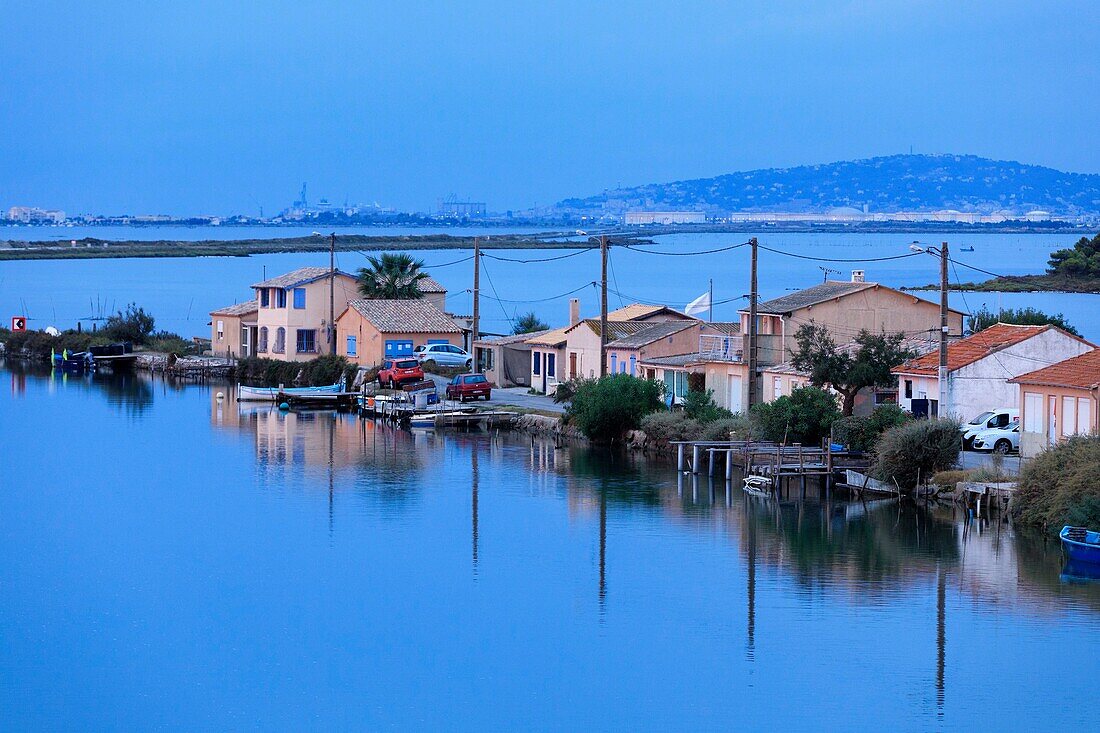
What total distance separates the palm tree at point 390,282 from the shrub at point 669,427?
22771mm

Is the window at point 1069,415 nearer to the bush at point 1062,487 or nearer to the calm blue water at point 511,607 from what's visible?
the bush at point 1062,487

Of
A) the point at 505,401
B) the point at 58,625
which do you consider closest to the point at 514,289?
the point at 505,401

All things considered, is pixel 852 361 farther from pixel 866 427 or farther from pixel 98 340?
pixel 98 340

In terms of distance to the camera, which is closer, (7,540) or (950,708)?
(950,708)

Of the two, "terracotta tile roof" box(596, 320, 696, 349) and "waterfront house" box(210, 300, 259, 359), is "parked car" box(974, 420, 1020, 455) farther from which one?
"waterfront house" box(210, 300, 259, 359)

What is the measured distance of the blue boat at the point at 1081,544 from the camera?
97.0 ft

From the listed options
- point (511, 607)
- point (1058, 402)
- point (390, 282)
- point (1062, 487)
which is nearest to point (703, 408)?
point (1058, 402)

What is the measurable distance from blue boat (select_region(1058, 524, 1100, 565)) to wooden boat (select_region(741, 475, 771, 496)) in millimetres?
9520

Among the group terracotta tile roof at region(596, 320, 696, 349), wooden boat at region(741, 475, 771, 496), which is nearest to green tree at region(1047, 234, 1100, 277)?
terracotta tile roof at region(596, 320, 696, 349)

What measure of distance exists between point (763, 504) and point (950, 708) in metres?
15.4

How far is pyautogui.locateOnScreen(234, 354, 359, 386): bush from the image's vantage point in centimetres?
6388

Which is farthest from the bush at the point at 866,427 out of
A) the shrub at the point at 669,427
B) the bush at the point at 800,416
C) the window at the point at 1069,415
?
the shrub at the point at 669,427

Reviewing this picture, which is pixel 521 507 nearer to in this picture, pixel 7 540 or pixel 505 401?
pixel 7 540

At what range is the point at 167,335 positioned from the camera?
87250 millimetres
